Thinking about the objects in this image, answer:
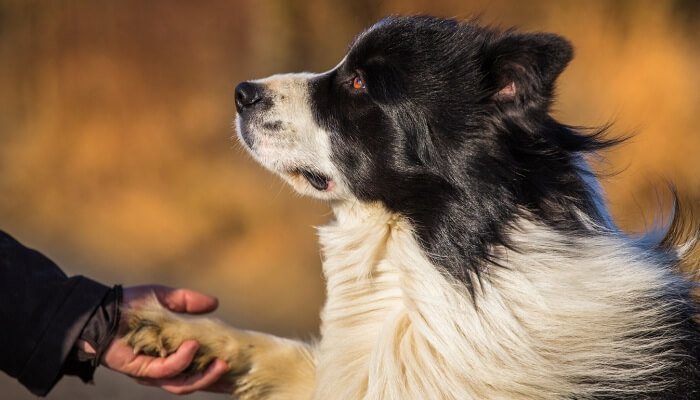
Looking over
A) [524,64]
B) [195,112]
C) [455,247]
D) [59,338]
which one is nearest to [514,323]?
[455,247]

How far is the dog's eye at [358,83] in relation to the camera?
3463 millimetres

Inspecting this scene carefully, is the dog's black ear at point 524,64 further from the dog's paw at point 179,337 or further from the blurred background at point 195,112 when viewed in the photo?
the blurred background at point 195,112

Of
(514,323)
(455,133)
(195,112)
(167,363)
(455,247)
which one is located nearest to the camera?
(514,323)

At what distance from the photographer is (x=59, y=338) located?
3316 millimetres

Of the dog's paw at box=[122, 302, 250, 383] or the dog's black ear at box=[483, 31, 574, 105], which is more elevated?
the dog's black ear at box=[483, 31, 574, 105]

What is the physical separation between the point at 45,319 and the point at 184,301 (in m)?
0.53

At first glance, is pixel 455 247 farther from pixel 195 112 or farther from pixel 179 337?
pixel 195 112

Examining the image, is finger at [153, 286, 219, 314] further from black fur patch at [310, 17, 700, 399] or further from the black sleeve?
black fur patch at [310, 17, 700, 399]

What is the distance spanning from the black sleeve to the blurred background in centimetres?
474

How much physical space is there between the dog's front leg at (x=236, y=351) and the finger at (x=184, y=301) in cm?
8

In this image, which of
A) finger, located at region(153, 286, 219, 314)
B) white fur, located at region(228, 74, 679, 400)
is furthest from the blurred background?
white fur, located at region(228, 74, 679, 400)

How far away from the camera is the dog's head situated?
10.0 feet

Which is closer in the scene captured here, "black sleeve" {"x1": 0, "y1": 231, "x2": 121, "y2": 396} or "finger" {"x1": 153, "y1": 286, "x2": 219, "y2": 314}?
"black sleeve" {"x1": 0, "y1": 231, "x2": 121, "y2": 396}

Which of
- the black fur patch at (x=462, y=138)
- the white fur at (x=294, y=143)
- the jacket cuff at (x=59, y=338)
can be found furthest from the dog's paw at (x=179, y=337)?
the black fur patch at (x=462, y=138)
